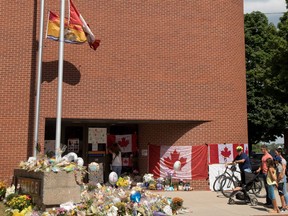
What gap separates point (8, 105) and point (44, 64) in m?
2.04

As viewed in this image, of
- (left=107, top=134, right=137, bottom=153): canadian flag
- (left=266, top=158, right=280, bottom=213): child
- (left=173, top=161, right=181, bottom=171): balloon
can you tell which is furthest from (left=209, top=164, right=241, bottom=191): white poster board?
(left=266, top=158, right=280, bottom=213): child

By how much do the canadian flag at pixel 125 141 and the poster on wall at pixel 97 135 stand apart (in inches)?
10.5

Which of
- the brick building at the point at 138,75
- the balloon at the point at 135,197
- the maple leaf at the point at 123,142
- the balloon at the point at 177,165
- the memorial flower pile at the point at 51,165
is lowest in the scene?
the balloon at the point at 135,197

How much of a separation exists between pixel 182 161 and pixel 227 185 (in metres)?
2.46

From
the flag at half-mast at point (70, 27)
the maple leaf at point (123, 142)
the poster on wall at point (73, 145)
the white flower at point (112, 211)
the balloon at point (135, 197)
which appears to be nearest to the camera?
the white flower at point (112, 211)

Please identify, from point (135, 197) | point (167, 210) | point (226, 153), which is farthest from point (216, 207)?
point (226, 153)

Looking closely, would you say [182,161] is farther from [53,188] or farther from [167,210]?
[53,188]

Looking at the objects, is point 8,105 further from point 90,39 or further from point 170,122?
point 170,122

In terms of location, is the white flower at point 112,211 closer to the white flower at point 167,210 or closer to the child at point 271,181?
the white flower at point 167,210

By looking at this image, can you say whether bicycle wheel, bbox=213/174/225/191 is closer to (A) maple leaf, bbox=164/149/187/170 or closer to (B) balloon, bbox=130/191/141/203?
(A) maple leaf, bbox=164/149/187/170

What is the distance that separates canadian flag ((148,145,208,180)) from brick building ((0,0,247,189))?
1.05 feet

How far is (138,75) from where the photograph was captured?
594 inches

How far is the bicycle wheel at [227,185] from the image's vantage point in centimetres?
1309

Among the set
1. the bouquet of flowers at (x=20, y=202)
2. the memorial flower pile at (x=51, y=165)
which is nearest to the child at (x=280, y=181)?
the memorial flower pile at (x=51, y=165)
